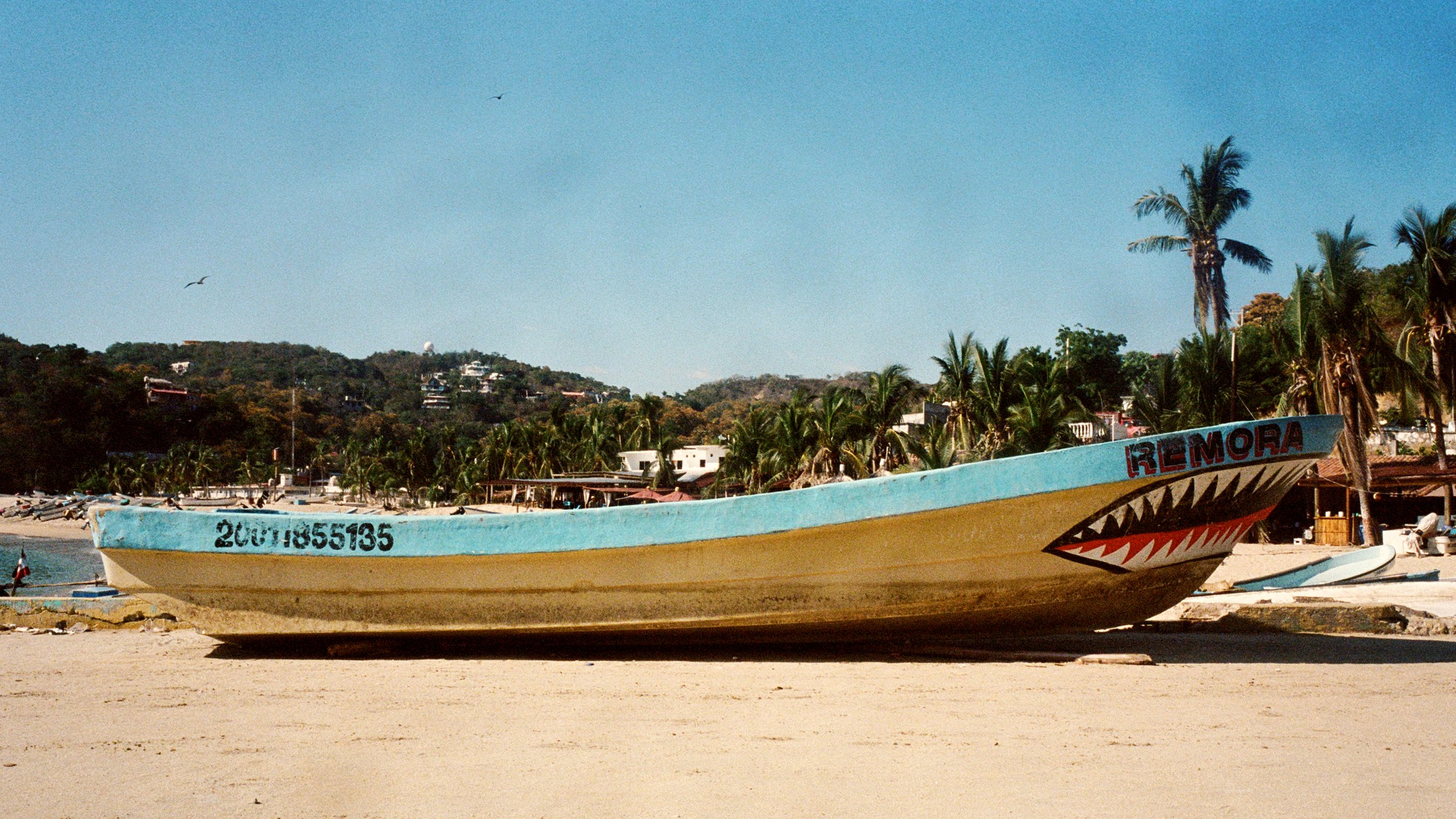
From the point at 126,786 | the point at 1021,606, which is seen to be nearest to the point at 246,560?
the point at 126,786

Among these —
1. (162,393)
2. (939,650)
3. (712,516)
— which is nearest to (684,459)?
(939,650)

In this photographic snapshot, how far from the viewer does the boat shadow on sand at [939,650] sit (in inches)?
284

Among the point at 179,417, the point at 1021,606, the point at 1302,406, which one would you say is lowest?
the point at 1021,606

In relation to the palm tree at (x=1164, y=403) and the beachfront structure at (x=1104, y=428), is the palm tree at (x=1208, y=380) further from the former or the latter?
the beachfront structure at (x=1104, y=428)

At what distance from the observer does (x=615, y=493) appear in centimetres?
4634

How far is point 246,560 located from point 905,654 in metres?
5.80

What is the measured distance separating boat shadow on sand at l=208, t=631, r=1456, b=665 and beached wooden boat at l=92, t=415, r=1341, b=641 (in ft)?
0.69

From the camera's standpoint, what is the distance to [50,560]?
1423 inches

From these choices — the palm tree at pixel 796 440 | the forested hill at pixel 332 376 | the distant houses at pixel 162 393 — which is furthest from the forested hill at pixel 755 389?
the palm tree at pixel 796 440

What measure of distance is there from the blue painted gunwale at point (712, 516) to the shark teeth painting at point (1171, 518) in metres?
0.17

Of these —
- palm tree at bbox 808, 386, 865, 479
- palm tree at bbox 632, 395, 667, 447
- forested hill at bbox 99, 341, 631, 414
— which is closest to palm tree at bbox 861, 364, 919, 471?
palm tree at bbox 808, 386, 865, 479

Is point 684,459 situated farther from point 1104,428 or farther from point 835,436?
point 1104,428

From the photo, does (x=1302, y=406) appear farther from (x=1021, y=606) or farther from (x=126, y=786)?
(x=126, y=786)

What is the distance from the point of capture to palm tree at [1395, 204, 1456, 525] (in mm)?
18094
